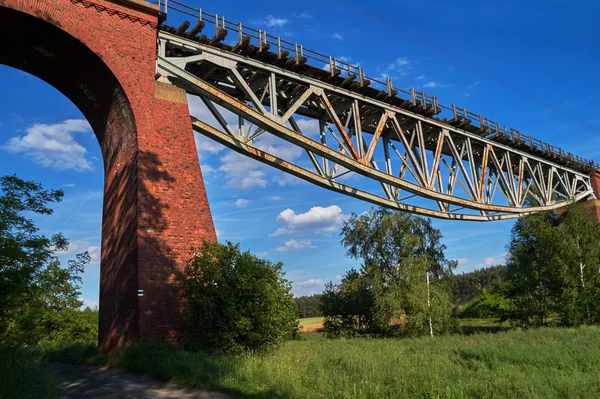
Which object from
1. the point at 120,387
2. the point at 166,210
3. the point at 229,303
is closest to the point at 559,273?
the point at 229,303

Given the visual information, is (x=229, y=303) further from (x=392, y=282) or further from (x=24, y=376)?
(x=392, y=282)

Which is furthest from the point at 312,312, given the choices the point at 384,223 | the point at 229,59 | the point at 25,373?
the point at 25,373

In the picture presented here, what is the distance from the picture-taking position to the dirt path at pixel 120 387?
765 centimetres

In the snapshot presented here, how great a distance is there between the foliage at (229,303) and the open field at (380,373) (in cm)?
66

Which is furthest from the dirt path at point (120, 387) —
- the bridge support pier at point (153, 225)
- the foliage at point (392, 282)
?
the foliage at point (392, 282)

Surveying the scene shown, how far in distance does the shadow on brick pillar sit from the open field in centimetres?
115

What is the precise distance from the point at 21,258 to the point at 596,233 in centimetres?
2796

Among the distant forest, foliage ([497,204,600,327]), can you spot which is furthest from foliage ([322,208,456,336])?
the distant forest

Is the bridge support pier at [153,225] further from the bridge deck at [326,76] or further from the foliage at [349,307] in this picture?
the foliage at [349,307]

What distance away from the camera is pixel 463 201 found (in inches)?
779

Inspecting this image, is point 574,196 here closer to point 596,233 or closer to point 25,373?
point 596,233

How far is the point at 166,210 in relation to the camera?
11.9m

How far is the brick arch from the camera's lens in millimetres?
11250

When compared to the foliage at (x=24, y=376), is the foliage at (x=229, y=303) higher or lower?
higher
